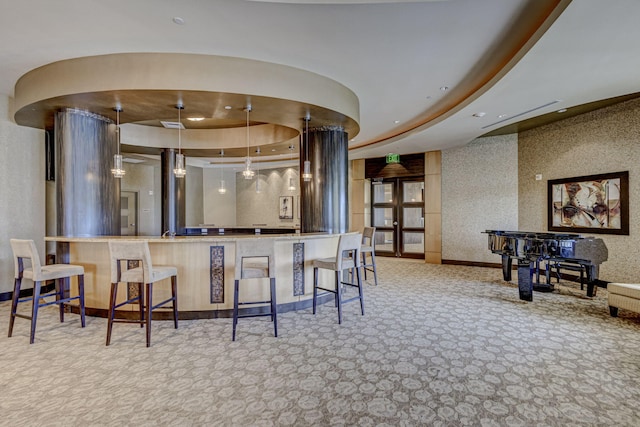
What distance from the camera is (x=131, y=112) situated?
15.4 feet

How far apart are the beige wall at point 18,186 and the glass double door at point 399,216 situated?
25.8 feet

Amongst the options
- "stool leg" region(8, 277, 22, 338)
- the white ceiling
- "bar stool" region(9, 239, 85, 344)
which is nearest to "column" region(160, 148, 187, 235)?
the white ceiling

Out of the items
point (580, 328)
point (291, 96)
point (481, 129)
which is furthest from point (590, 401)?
point (481, 129)

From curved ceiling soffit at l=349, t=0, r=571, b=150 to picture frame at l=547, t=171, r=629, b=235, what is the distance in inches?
116

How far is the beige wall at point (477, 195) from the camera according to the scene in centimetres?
780

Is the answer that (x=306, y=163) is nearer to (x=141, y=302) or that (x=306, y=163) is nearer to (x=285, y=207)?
(x=141, y=302)

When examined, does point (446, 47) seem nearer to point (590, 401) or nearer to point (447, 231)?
point (590, 401)

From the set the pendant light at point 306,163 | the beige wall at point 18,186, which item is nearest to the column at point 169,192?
the beige wall at point 18,186

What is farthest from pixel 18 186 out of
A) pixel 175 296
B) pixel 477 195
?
pixel 477 195

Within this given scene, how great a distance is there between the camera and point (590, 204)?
6074 millimetres

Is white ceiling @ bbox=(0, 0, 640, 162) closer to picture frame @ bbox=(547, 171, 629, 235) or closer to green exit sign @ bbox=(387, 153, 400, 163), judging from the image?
picture frame @ bbox=(547, 171, 629, 235)

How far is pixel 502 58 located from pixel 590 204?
387 centimetres

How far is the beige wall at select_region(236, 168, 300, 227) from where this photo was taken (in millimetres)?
11031

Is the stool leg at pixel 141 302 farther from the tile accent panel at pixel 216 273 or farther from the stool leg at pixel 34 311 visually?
the stool leg at pixel 34 311
